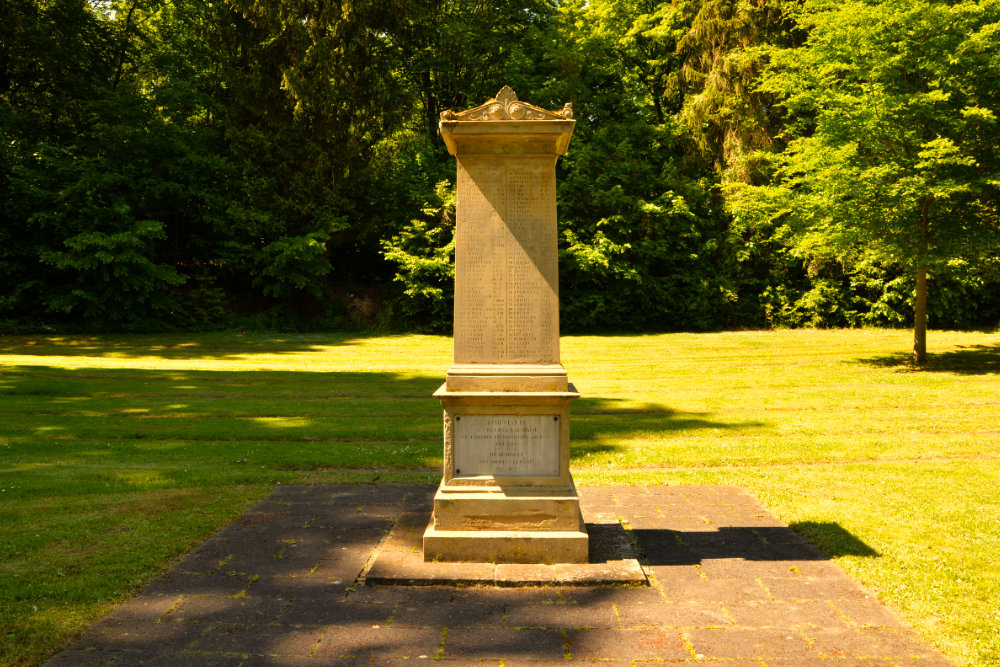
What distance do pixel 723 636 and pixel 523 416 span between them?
79.3 inches

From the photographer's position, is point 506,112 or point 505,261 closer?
point 506,112

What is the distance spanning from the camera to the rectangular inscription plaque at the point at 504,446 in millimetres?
5516

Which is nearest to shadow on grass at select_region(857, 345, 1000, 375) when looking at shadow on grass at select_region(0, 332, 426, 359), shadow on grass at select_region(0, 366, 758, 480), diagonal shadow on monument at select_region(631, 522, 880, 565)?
shadow on grass at select_region(0, 366, 758, 480)

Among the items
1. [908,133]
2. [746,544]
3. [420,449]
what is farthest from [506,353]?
[908,133]

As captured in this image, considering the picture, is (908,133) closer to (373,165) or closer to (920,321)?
(920,321)

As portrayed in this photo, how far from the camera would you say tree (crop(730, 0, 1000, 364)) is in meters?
15.2

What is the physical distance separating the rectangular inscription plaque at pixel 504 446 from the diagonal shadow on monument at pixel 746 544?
3.55ft

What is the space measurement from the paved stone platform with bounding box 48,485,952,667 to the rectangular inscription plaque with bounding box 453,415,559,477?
0.90m

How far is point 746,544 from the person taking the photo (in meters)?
5.80

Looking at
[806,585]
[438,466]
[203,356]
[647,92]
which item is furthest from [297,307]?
[806,585]

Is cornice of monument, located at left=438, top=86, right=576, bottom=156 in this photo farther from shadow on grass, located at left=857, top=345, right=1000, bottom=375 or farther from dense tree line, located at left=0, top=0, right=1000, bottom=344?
dense tree line, located at left=0, top=0, right=1000, bottom=344

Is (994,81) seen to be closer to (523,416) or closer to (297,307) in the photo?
(523,416)

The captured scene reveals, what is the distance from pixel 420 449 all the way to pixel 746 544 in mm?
4690

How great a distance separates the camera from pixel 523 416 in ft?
18.1
